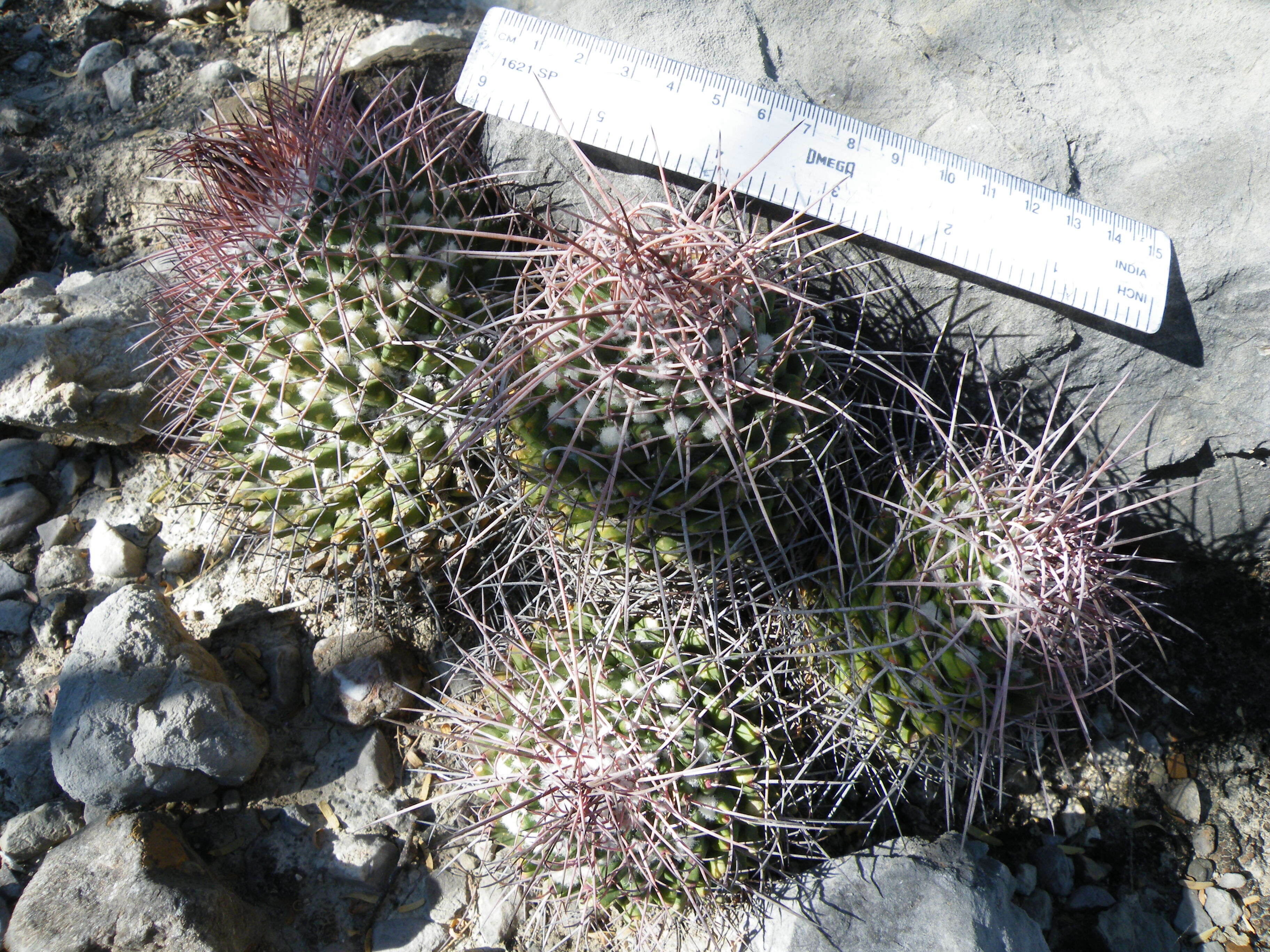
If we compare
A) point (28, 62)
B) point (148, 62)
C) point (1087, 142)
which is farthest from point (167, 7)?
point (1087, 142)

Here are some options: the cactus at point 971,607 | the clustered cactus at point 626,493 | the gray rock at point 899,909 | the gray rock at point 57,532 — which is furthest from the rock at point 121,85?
the gray rock at point 899,909

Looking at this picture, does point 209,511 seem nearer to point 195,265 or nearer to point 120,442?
point 120,442

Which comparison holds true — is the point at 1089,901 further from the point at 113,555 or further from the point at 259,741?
the point at 113,555

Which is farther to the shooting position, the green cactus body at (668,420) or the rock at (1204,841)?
the rock at (1204,841)

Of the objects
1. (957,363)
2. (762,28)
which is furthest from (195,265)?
(957,363)

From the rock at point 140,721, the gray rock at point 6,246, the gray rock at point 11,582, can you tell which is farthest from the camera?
the gray rock at point 6,246

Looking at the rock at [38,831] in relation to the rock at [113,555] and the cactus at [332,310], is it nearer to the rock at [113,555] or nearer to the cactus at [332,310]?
the rock at [113,555]
